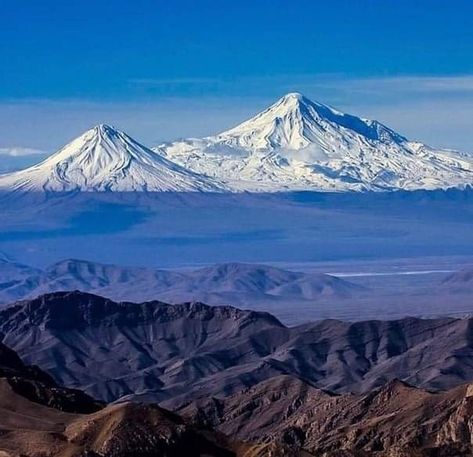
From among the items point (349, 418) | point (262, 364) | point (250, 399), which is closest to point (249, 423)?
point (250, 399)

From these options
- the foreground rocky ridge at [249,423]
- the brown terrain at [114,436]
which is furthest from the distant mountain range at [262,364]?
the brown terrain at [114,436]

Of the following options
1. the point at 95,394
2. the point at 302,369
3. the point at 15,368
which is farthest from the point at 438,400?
the point at 302,369

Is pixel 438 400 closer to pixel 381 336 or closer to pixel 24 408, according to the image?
pixel 24 408

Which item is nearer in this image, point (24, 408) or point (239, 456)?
point (239, 456)

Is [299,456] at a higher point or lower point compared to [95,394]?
higher

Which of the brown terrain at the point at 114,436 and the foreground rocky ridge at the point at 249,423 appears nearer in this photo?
the brown terrain at the point at 114,436

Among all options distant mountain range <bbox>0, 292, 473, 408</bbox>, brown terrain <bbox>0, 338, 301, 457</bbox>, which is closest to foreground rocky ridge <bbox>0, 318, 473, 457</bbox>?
brown terrain <bbox>0, 338, 301, 457</bbox>

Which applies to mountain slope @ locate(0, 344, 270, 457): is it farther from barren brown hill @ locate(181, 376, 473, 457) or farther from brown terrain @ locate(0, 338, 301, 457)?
barren brown hill @ locate(181, 376, 473, 457)

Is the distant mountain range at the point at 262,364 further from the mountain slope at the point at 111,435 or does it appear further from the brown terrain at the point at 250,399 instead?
the mountain slope at the point at 111,435
